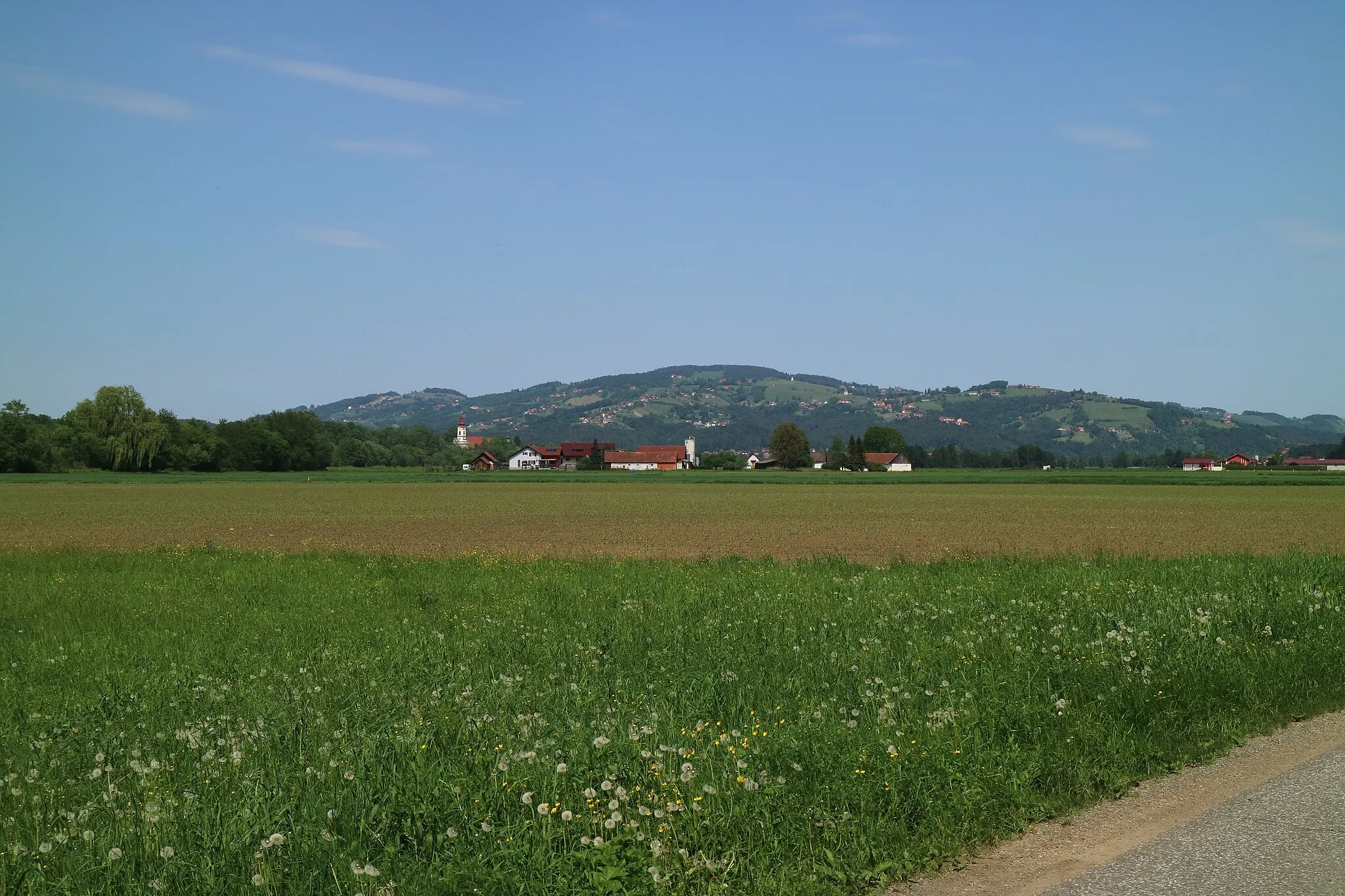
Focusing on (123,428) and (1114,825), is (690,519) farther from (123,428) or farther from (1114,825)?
(123,428)

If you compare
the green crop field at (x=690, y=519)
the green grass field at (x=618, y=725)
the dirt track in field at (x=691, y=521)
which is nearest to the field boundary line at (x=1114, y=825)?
the green grass field at (x=618, y=725)

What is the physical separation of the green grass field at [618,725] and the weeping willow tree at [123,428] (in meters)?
137

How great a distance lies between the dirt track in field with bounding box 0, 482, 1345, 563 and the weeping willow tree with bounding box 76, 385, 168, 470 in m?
48.9

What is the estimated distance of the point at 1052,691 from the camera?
9.45 m

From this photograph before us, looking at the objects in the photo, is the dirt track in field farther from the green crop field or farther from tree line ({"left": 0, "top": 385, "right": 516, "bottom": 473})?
tree line ({"left": 0, "top": 385, "right": 516, "bottom": 473})

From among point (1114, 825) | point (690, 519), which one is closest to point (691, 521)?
point (690, 519)

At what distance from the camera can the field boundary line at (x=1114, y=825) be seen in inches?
238

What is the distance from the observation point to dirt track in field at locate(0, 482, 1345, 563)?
113 ft

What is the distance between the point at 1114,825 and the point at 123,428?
15461 cm

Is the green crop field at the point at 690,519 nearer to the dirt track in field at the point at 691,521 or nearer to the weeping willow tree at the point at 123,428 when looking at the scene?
the dirt track in field at the point at 691,521

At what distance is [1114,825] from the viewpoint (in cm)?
680

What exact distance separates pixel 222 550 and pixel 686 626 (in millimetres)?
20745

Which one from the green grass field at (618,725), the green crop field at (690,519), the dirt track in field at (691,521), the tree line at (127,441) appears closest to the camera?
the green grass field at (618,725)

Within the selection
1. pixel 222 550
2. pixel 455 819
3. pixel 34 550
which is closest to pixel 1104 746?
pixel 455 819
